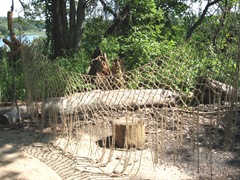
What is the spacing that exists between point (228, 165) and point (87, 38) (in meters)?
8.02

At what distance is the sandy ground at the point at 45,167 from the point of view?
12.5 ft

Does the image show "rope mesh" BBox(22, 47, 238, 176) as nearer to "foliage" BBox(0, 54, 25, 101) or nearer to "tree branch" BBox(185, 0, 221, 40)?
"foliage" BBox(0, 54, 25, 101)

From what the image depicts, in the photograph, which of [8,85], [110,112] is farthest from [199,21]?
[110,112]

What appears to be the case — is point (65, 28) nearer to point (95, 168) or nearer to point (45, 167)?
point (45, 167)

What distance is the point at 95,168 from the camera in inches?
158

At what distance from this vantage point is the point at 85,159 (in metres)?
4.28

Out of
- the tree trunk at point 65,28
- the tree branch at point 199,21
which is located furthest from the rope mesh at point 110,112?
the tree branch at point 199,21

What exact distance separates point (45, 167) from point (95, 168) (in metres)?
0.59

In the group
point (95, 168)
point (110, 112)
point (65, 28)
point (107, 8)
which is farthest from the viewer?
point (107, 8)

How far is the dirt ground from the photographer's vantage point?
3.84 metres

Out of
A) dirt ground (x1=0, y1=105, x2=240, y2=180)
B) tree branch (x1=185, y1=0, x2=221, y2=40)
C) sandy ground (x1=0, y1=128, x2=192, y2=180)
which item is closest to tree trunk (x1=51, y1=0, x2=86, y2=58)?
tree branch (x1=185, y1=0, x2=221, y2=40)

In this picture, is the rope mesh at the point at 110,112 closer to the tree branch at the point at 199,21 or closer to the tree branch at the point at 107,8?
the tree branch at the point at 199,21

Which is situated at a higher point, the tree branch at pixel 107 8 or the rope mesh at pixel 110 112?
the tree branch at pixel 107 8

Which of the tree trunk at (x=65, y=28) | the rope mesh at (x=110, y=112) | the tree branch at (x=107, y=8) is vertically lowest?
the rope mesh at (x=110, y=112)
